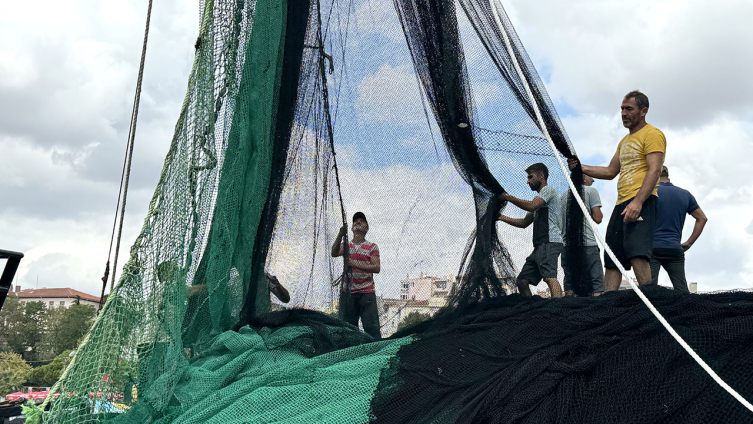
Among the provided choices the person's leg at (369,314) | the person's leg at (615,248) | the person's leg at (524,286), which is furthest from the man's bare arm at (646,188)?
the person's leg at (369,314)

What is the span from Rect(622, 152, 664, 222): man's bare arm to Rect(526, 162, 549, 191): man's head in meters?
0.53

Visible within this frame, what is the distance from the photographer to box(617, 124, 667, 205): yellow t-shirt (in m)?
3.40

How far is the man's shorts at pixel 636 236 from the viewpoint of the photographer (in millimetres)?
3326

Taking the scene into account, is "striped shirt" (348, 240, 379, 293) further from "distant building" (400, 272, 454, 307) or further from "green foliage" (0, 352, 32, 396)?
"green foliage" (0, 352, 32, 396)

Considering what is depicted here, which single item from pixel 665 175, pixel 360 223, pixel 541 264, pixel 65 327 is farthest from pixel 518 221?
pixel 65 327

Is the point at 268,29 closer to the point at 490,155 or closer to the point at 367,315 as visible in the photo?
the point at 490,155

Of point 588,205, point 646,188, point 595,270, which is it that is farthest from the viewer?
point 588,205

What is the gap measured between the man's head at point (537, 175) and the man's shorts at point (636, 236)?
1.97 ft

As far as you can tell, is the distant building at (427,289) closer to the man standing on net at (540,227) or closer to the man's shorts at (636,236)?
the man standing on net at (540,227)

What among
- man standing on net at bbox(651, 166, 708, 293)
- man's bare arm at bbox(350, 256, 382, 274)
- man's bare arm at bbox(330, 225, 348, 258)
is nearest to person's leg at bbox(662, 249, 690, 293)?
man standing on net at bbox(651, 166, 708, 293)

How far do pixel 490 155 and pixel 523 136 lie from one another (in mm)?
226

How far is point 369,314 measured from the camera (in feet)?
11.5

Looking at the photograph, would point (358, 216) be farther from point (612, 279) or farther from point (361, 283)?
point (612, 279)

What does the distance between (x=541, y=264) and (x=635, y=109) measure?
1.20m
